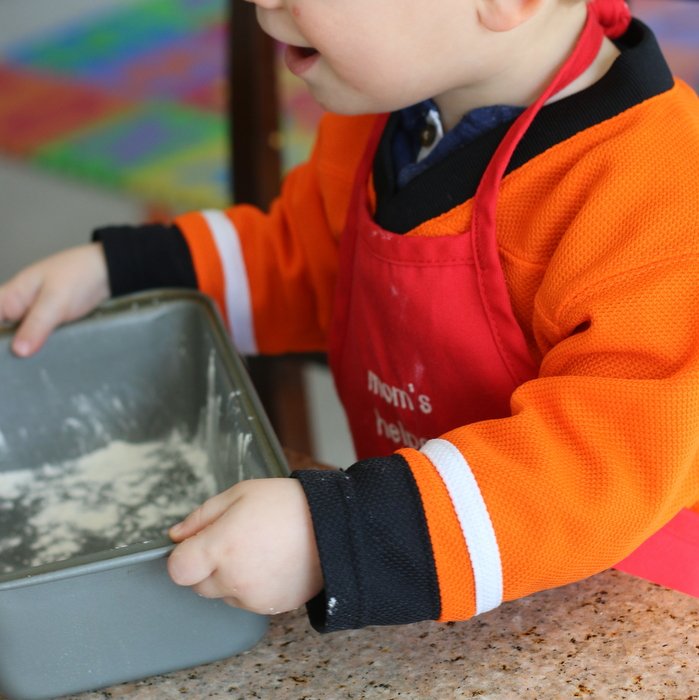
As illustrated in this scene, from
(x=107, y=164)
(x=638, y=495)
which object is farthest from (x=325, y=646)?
(x=107, y=164)

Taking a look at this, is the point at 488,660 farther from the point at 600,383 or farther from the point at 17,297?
the point at 17,297

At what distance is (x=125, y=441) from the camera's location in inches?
36.0

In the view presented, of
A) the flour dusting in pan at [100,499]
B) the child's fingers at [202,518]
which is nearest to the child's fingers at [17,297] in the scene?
the flour dusting in pan at [100,499]

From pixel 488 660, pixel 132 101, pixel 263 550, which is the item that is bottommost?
pixel 488 660

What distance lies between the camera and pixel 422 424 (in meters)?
0.83

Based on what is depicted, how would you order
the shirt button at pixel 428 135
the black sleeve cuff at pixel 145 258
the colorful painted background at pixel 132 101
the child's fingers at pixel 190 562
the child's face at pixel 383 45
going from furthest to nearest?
the colorful painted background at pixel 132 101, the black sleeve cuff at pixel 145 258, the shirt button at pixel 428 135, the child's face at pixel 383 45, the child's fingers at pixel 190 562

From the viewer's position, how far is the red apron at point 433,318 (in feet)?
2.44

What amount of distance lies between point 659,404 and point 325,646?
25 cm

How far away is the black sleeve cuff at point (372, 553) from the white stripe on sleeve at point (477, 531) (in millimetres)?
22

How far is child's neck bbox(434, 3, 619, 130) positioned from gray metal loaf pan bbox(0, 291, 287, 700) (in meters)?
0.28

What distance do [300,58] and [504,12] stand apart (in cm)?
16

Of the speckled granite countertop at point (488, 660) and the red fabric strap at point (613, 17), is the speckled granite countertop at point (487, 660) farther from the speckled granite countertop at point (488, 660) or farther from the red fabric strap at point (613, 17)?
the red fabric strap at point (613, 17)

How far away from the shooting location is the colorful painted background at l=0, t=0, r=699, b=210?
8.67 ft

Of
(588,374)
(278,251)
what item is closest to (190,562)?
(588,374)
